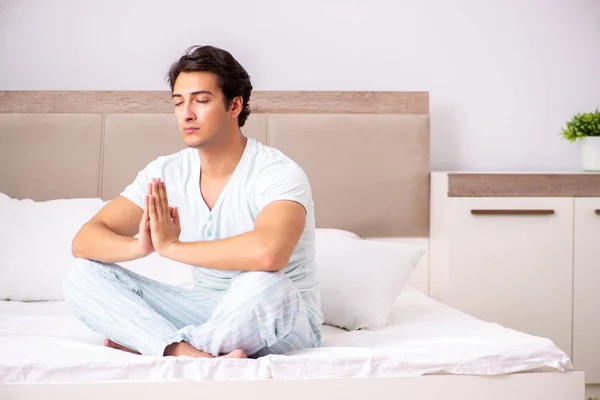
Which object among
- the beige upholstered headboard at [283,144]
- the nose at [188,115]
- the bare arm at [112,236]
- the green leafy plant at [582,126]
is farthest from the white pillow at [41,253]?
the green leafy plant at [582,126]

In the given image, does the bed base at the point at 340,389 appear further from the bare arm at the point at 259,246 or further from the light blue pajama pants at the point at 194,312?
the bare arm at the point at 259,246

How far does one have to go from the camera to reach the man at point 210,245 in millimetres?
1810

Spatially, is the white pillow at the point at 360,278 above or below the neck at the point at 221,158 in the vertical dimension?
below

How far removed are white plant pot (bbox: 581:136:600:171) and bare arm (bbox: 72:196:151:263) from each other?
2034 millimetres

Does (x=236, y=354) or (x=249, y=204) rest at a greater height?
(x=249, y=204)

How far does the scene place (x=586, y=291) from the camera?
3.18 m

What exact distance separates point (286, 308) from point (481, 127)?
2.00 meters

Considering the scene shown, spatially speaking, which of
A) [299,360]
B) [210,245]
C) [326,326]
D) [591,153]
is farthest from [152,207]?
[591,153]

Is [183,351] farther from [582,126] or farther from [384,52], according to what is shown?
[582,126]

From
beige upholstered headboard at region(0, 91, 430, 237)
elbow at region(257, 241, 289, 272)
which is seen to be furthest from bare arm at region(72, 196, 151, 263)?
beige upholstered headboard at region(0, 91, 430, 237)

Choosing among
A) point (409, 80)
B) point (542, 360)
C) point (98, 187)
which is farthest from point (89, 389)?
point (409, 80)

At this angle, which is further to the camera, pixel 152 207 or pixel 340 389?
pixel 152 207

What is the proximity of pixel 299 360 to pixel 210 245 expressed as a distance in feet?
1.11

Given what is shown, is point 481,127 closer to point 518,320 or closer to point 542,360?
point 518,320
